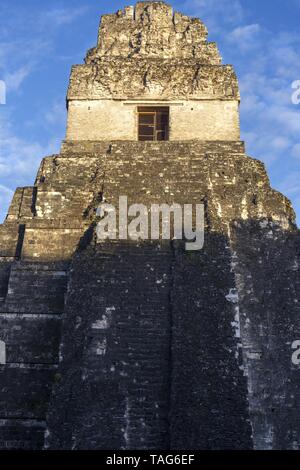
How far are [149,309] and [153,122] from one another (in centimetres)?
695

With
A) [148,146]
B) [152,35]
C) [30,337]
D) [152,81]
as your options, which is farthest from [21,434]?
[152,35]

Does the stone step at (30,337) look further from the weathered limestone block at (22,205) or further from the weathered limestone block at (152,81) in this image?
the weathered limestone block at (152,81)

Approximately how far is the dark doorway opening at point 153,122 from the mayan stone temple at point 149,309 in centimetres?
109

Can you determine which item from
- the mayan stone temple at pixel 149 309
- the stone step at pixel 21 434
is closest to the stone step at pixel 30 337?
the mayan stone temple at pixel 149 309

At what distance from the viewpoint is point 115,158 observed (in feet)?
42.5

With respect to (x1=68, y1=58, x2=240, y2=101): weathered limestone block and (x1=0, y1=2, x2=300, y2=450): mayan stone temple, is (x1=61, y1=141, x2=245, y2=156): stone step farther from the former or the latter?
(x1=68, y1=58, x2=240, y2=101): weathered limestone block

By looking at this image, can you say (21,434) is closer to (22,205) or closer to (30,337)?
(30,337)

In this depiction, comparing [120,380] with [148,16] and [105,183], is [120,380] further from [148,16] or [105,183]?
[148,16]

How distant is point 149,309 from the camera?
9961 millimetres

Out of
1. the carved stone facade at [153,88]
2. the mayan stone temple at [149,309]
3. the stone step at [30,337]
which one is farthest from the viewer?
the carved stone facade at [153,88]

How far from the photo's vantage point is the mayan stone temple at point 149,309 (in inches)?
346

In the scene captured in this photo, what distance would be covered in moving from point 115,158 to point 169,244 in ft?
9.09

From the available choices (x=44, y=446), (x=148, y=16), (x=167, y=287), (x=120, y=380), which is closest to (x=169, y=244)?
(x=167, y=287)

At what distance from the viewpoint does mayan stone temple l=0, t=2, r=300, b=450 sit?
8797 millimetres
